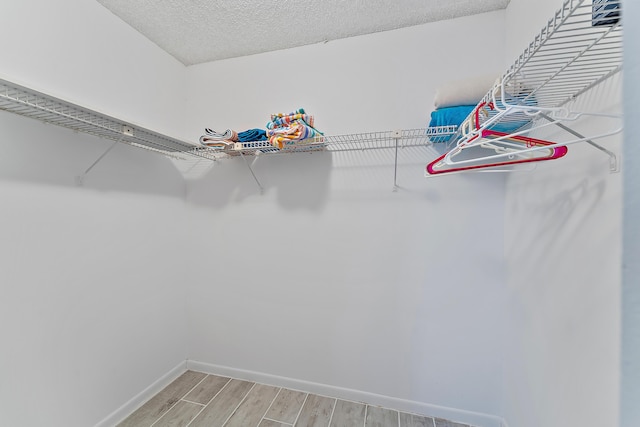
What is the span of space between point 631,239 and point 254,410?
1.99 metres

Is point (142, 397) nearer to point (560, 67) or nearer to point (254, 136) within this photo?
point (254, 136)

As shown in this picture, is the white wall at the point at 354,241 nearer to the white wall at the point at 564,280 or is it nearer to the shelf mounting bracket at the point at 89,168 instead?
the white wall at the point at 564,280

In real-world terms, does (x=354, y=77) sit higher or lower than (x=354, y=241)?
higher

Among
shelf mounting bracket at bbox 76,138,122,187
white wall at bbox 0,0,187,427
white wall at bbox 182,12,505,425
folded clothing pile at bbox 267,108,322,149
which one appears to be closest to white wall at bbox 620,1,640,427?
folded clothing pile at bbox 267,108,322,149

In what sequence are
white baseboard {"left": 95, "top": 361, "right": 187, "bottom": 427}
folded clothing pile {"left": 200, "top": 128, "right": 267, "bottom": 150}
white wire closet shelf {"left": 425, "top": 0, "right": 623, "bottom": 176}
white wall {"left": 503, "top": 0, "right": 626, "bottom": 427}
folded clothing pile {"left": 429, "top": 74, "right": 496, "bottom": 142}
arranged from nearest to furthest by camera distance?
white wire closet shelf {"left": 425, "top": 0, "right": 623, "bottom": 176}
white wall {"left": 503, "top": 0, "right": 626, "bottom": 427}
folded clothing pile {"left": 429, "top": 74, "right": 496, "bottom": 142}
white baseboard {"left": 95, "top": 361, "right": 187, "bottom": 427}
folded clothing pile {"left": 200, "top": 128, "right": 267, "bottom": 150}

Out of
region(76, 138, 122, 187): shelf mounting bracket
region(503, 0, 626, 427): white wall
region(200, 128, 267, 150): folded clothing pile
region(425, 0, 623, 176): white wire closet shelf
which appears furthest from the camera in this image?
region(200, 128, 267, 150): folded clothing pile

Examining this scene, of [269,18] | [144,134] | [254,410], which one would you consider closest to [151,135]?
[144,134]

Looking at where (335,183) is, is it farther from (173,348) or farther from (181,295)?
(173,348)

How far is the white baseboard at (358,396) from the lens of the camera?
1559mm

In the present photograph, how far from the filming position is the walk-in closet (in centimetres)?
107

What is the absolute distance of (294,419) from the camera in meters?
1.61

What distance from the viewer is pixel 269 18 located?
160 centimetres

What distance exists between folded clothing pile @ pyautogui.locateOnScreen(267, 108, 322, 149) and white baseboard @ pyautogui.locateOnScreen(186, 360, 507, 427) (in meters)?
1.58

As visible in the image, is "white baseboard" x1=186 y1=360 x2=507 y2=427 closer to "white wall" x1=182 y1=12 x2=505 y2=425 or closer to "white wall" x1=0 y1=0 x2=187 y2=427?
"white wall" x1=182 y1=12 x2=505 y2=425
